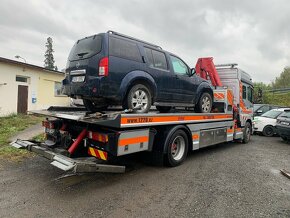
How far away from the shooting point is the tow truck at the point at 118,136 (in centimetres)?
454

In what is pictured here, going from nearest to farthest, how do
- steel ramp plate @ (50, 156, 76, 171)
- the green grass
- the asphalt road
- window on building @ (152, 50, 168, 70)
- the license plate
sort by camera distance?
the asphalt road
steel ramp plate @ (50, 156, 76, 171)
the license plate
window on building @ (152, 50, 168, 70)
the green grass

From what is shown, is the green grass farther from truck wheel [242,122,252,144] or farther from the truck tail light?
truck wheel [242,122,252,144]

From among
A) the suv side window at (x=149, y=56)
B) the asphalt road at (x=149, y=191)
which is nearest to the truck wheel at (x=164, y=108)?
the suv side window at (x=149, y=56)

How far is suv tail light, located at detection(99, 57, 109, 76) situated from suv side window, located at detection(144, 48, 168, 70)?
1.36 m

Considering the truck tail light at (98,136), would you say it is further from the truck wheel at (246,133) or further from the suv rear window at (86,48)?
the truck wheel at (246,133)

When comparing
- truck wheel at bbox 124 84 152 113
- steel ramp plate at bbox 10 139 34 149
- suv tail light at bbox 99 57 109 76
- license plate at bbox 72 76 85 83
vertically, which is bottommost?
steel ramp plate at bbox 10 139 34 149

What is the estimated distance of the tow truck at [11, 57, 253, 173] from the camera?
4543mm

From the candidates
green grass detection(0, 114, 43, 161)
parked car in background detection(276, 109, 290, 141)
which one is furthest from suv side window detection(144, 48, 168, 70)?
parked car in background detection(276, 109, 290, 141)

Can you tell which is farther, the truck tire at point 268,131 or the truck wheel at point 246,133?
the truck tire at point 268,131

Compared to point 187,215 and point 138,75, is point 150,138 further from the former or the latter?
point 187,215

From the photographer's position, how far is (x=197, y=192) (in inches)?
178

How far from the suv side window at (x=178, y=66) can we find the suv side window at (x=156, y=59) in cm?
42

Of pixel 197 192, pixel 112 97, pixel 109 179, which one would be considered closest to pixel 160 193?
pixel 197 192

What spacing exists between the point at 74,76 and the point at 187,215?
358cm
